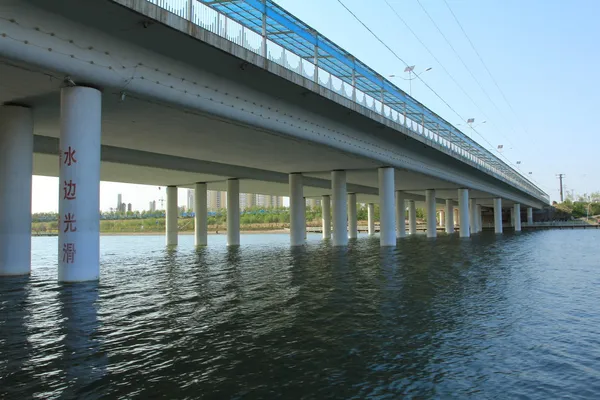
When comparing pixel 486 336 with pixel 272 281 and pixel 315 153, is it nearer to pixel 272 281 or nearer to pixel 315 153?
pixel 272 281

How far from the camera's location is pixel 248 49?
19.4 meters

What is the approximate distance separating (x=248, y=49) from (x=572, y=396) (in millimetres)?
17109

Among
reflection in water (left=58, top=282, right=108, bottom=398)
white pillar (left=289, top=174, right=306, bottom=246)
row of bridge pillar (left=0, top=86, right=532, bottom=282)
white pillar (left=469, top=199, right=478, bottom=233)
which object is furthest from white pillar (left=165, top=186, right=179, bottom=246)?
white pillar (left=469, top=199, right=478, bottom=233)

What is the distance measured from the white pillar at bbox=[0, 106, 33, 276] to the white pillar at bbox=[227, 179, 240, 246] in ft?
87.8

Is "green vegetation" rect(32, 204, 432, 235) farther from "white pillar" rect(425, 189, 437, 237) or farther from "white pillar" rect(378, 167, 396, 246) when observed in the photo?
"white pillar" rect(378, 167, 396, 246)

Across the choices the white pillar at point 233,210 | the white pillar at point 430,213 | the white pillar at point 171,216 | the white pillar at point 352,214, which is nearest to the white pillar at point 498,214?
the white pillar at point 430,213

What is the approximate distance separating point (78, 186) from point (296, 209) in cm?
2848

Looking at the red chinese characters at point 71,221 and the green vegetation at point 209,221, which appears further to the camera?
the green vegetation at point 209,221

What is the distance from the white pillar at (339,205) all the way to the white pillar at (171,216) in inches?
705

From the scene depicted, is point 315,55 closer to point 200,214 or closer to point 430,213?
point 200,214

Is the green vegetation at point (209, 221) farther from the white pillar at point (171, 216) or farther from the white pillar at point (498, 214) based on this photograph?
the white pillar at point (171, 216)

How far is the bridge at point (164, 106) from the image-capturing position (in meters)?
14.3

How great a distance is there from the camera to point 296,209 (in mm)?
42406

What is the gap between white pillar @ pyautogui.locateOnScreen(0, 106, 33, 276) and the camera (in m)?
17.4
